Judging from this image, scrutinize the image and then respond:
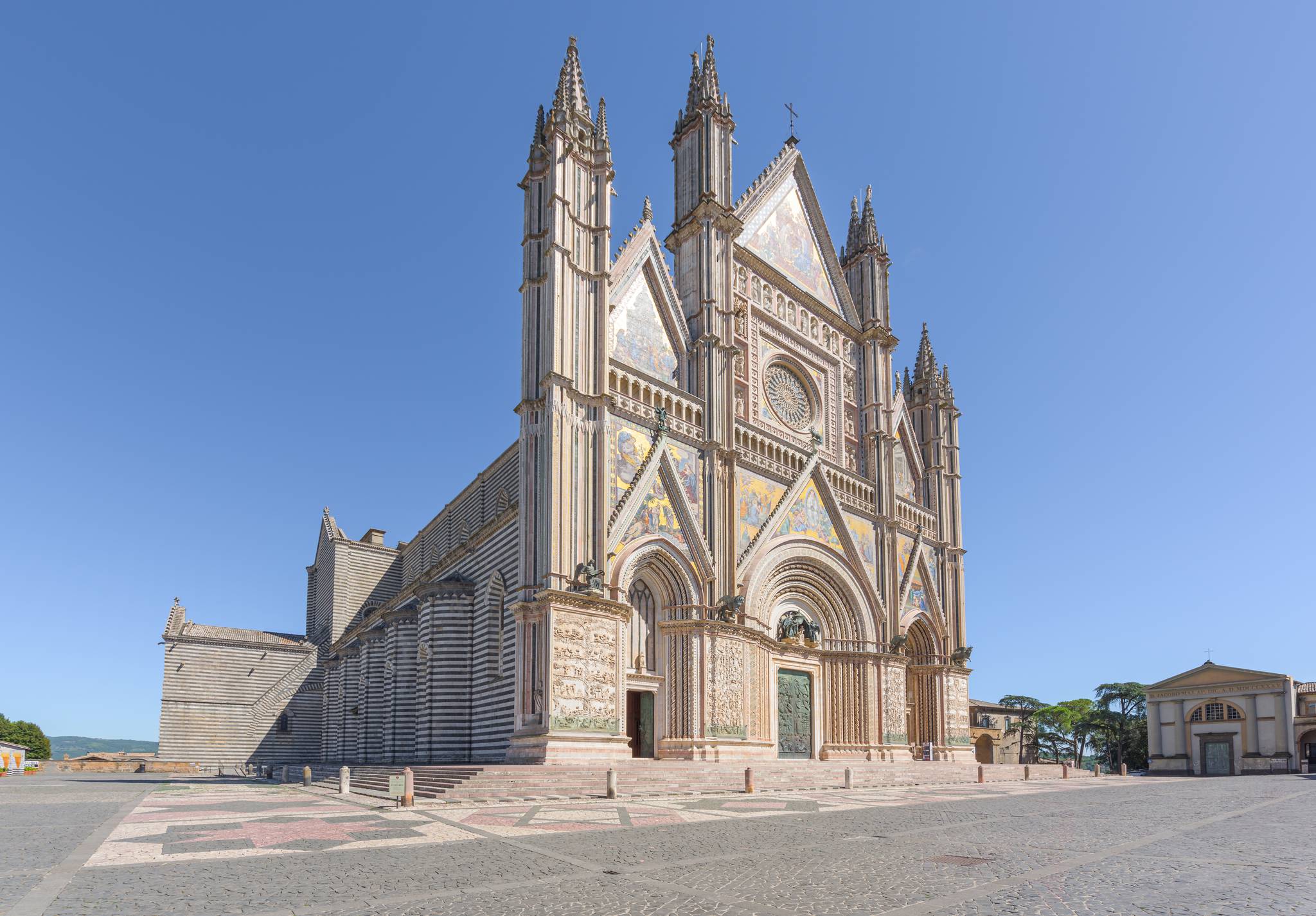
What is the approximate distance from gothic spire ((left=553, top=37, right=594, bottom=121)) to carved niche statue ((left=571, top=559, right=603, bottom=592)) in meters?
14.3

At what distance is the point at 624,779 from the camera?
74.8ft

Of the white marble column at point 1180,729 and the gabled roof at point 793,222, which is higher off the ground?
the gabled roof at point 793,222

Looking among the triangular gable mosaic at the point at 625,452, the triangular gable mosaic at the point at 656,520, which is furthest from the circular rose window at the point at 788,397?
the triangular gable mosaic at the point at 656,520

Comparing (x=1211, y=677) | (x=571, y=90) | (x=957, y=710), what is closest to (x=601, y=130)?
(x=571, y=90)

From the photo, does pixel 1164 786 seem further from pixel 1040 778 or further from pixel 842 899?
pixel 842 899

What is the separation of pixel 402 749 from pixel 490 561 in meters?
8.84

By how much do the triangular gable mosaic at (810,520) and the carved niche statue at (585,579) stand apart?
1004 centimetres

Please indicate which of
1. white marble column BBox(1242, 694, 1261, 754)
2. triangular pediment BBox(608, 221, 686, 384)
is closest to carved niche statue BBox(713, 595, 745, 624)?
triangular pediment BBox(608, 221, 686, 384)

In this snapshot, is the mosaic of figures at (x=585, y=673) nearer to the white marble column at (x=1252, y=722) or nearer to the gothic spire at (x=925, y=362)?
the gothic spire at (x=925, y=362)

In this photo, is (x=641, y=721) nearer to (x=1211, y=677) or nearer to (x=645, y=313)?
(x=645, y=313)

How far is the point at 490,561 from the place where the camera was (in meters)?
32.2

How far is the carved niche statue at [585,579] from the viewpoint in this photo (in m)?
26.9

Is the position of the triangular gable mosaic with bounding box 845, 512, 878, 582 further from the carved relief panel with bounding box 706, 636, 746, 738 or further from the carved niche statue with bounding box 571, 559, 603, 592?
the carved niche statue with bounding box 571, 559, 603, 592

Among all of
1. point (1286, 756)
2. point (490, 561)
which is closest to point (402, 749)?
point (490, 561)
